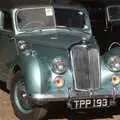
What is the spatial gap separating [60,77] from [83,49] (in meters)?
0.62

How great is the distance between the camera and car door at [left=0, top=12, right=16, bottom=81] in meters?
8.52

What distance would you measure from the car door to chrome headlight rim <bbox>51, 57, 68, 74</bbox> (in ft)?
4.08

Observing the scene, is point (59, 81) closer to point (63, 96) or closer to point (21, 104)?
point (63, 96)

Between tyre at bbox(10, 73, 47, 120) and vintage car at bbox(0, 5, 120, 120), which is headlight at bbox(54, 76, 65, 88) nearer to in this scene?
vintage car at bbox(0, 5, 120, 120)

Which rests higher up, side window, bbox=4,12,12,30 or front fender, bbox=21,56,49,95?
side window, bbox=4,12,12,30

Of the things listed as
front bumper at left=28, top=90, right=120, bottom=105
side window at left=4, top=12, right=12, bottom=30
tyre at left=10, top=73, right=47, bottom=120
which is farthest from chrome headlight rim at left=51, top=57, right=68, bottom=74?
side window at left=4, top=12, right=12, bottom=30

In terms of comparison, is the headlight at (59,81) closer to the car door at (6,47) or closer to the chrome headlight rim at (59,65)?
the chrome headlight rim at (59,65)

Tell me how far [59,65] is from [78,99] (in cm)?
60

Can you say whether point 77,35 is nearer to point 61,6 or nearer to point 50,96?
point 61,6

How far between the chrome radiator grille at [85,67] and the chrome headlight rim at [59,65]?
0.15m

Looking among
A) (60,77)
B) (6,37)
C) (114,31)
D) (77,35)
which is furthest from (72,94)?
(114,31)

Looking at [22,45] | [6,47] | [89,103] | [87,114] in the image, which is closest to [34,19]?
[6,47]

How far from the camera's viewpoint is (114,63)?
7668mm

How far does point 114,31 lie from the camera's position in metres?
14.0
